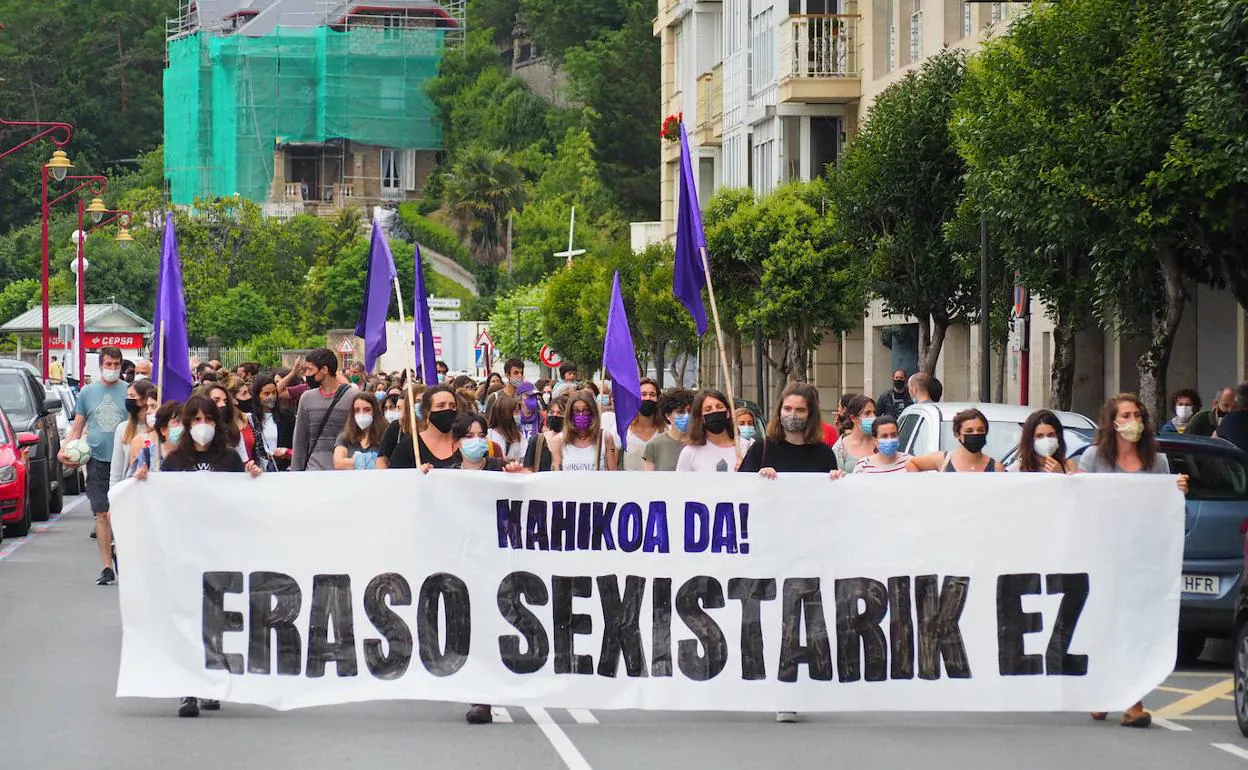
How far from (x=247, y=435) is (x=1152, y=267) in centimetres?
1071

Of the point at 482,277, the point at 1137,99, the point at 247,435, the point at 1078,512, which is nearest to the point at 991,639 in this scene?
the point at 1078,512

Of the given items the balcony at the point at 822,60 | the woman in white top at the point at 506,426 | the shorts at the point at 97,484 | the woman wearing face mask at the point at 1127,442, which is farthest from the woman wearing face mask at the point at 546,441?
the balcony at the point at 822,60

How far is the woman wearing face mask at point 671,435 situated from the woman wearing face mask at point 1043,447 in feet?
7.69

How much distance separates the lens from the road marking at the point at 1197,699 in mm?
11641

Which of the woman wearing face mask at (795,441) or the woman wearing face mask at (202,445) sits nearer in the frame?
the woman wearing face mask at (795,441)

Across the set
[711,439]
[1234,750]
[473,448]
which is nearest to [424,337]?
[711,439]

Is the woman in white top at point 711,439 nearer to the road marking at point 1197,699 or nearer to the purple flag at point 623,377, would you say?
the purple flag at point 623,377

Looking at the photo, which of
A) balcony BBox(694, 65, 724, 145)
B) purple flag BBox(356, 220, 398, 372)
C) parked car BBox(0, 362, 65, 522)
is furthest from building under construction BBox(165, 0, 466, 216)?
purple flag BBox(356, 220, 398, 372)

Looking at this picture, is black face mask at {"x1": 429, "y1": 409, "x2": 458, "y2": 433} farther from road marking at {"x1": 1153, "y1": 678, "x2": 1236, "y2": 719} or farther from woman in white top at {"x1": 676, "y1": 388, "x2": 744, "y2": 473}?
road marking at {"x1": 1153, "y1": 678, "x2": 1236, "y2": 719}

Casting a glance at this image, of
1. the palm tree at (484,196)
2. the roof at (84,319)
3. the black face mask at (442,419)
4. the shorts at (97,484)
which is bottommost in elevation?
the shorts at (97,484)

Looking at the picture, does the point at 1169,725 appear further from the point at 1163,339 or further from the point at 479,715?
the point at 1163,339

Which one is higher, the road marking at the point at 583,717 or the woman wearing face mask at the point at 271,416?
the woman wearing face mask at the point at 271,416

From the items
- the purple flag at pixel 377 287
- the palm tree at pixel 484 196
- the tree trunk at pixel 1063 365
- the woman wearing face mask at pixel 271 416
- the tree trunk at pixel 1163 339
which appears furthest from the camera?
the palm tree at pixel 484 196

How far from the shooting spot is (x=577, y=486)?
11000mm
